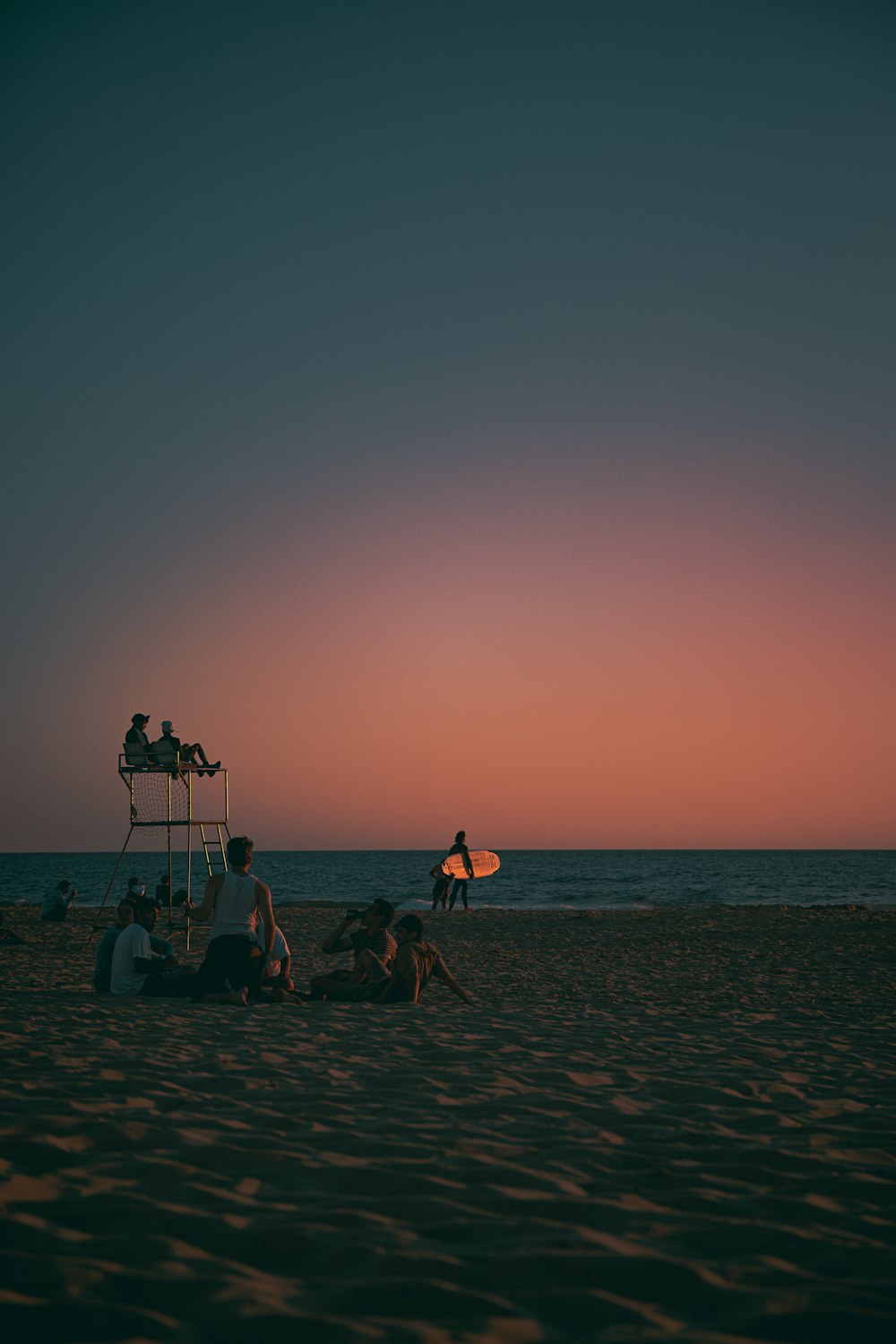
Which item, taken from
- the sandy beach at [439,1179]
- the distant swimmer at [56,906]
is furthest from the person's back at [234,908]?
the distant swimmer at [56,906]

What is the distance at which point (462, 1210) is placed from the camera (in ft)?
11.2

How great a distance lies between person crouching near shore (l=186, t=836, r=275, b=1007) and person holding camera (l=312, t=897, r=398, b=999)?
0.70m

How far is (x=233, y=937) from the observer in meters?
8.33

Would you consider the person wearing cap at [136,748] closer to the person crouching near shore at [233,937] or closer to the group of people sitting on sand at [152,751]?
the group of people sitting on sand at [152,751]

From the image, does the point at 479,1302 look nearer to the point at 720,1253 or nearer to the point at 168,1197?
the point at 720,1253

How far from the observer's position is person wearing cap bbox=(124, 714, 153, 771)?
15742mm

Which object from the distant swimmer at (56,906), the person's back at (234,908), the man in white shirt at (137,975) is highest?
the person's back at (234,908)

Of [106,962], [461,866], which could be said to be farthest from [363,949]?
[461,866]

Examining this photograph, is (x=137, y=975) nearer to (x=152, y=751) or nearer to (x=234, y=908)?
(x=234, y=908)

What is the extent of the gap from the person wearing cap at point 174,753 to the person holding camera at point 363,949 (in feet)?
25.2

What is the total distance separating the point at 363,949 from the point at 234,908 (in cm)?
145

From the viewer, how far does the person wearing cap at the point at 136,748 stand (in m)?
15.7

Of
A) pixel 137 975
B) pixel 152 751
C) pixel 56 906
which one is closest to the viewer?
pixel 137 975

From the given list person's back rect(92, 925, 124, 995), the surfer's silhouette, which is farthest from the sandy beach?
the surfer's silhouette
